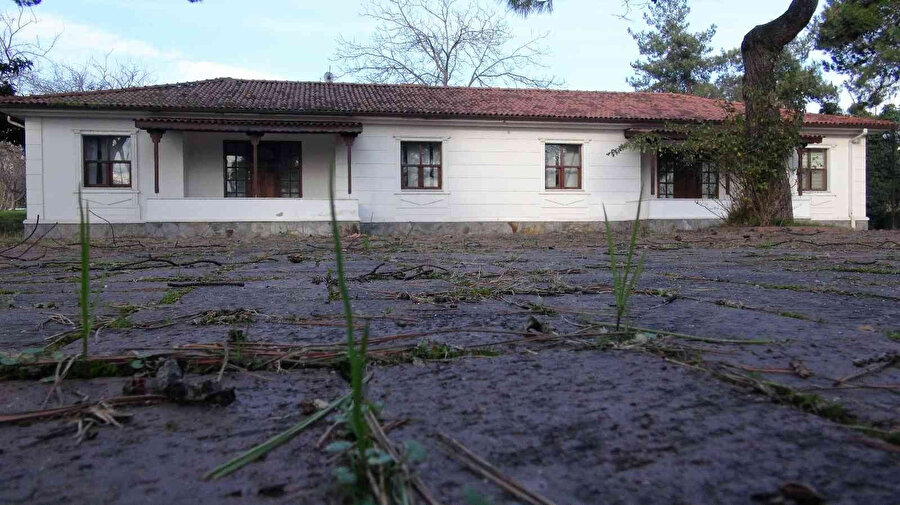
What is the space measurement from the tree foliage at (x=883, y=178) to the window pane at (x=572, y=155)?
50.4 ft

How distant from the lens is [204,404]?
0.88m

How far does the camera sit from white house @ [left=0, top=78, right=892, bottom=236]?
1319 centimetres

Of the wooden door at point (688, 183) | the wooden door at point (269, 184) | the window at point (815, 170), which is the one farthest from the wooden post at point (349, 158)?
the window at point (815, 170)

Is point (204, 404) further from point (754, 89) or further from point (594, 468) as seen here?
point (754, 89)

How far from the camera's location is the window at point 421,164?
14.9 metres

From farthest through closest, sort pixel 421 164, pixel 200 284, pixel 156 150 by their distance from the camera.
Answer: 1. pixel 421 164
2. pixel 156 150
3. pixel 200 284

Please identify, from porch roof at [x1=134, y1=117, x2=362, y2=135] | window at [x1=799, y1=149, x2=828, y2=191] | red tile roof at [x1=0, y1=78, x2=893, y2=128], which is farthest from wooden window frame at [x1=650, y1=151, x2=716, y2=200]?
porch roof at [x1=134, y1=117, x2=362, y2=135]

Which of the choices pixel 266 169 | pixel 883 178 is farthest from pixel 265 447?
pixel 883 178

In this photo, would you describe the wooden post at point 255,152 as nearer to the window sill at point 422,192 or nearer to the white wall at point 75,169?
the white wall at point 75,169

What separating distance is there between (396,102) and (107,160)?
6.92 meters

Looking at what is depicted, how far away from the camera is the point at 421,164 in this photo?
14945mm

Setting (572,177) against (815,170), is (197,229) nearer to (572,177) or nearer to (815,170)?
(572,177)

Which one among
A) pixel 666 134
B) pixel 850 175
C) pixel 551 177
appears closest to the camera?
pixel 666 134

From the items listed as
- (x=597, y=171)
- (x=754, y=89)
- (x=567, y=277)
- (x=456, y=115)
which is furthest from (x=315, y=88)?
(x=567, y=277)
